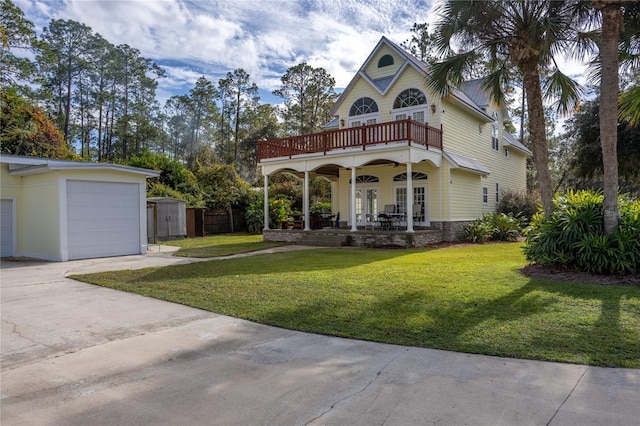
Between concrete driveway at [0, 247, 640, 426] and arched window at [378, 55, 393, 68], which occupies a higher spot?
arched window at [378, 55, 393, 68]

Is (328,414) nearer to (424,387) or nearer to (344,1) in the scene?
(424,387)

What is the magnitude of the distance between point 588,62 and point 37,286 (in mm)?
14426

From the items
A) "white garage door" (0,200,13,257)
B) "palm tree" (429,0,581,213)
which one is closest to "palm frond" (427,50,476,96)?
"palm tree" (429,0,581,213)

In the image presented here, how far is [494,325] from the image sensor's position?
17.2 feet

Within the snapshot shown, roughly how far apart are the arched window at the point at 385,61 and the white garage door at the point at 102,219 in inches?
490

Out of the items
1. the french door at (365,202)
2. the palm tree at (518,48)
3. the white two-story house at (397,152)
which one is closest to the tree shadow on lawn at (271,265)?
the white two-story house at (397,152)

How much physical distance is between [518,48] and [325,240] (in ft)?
31.8

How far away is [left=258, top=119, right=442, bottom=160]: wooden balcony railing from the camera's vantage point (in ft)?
51.1

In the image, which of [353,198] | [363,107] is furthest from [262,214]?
[353,198]

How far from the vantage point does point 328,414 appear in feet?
10.2

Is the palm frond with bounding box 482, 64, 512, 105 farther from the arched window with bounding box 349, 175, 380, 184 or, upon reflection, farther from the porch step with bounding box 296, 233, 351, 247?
the arched window with bounding box 349, 175, 380, 184

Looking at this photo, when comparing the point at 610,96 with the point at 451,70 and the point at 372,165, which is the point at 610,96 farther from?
the point at 372,165

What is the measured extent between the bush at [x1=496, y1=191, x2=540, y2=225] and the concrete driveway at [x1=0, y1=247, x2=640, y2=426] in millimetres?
19040

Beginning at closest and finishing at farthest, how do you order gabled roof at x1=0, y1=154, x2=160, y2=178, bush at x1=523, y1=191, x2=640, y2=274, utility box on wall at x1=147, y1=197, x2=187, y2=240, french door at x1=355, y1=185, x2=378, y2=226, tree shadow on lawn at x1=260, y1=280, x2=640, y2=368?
tree shadow on lawn at x1=260, y1=280, x2=640, y2=368, bush at x1=523, y1=191, x2=640, y2=274, gabled roof at x1=0, y1=154, x2=160, y2=178, french door at x1=355, y1=185, x2=378, y2=226, utility box on wall at x1=147, y1=197, x2=187, y2=240
